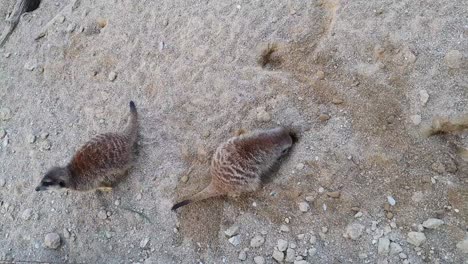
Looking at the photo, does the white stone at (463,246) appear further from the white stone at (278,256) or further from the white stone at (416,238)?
the white stone at (278,256)

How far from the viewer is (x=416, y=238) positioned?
1.42m

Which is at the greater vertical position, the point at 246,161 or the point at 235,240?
the point at 246,161

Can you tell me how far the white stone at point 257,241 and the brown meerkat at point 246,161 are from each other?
0.19 m

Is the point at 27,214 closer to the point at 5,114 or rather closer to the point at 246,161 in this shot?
the point at 5,114

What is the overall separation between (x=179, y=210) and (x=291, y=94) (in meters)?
0.70

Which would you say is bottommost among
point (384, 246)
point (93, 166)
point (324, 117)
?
point (384, 246)

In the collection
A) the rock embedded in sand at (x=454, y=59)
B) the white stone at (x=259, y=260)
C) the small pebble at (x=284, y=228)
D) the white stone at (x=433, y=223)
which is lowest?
the white stone at (x=259, y=260)

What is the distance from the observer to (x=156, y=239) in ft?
5.67

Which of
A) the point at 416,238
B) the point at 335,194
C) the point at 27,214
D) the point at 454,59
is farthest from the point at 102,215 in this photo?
the point at 454,59

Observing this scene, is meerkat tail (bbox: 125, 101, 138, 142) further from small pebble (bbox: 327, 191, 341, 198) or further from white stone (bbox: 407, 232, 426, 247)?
white stone (bbox: 407, 232, 426, 247)

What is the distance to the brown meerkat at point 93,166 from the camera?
181 cm

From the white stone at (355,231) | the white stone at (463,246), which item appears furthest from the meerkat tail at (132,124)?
Result: the white stone at (463,246)

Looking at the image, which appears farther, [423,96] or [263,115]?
[263,115]

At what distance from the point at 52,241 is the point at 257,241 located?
92cm
